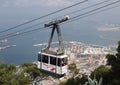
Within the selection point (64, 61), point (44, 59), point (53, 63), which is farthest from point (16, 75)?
point (64, 61)

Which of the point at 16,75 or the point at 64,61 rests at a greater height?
the point at 64,61

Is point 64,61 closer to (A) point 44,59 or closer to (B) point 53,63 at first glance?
(B) point 53,63

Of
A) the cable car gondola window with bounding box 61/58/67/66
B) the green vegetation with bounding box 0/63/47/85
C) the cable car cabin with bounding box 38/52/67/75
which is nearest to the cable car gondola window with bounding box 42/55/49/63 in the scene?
the cable car cabin with bounding box 38/52/67/75

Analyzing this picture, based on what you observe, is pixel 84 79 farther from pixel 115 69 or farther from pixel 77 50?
pixel 77 50

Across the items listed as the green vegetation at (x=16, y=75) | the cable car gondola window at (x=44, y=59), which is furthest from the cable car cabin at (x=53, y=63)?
the green vegetation at (x=16, y=75)

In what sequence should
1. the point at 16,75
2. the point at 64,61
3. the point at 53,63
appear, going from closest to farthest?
the point at 64,61
the point at 53,63
the point at 16,75

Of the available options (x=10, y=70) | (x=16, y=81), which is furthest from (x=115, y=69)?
(x=10, y=70)

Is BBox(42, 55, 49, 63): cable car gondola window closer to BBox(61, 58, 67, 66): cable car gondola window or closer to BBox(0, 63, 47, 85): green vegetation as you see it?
BBox(61, 58, 67, 66): cable car gondola window

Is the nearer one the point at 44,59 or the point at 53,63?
the point at 53,63

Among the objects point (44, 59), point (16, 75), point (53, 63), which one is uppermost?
point (44, 59)
